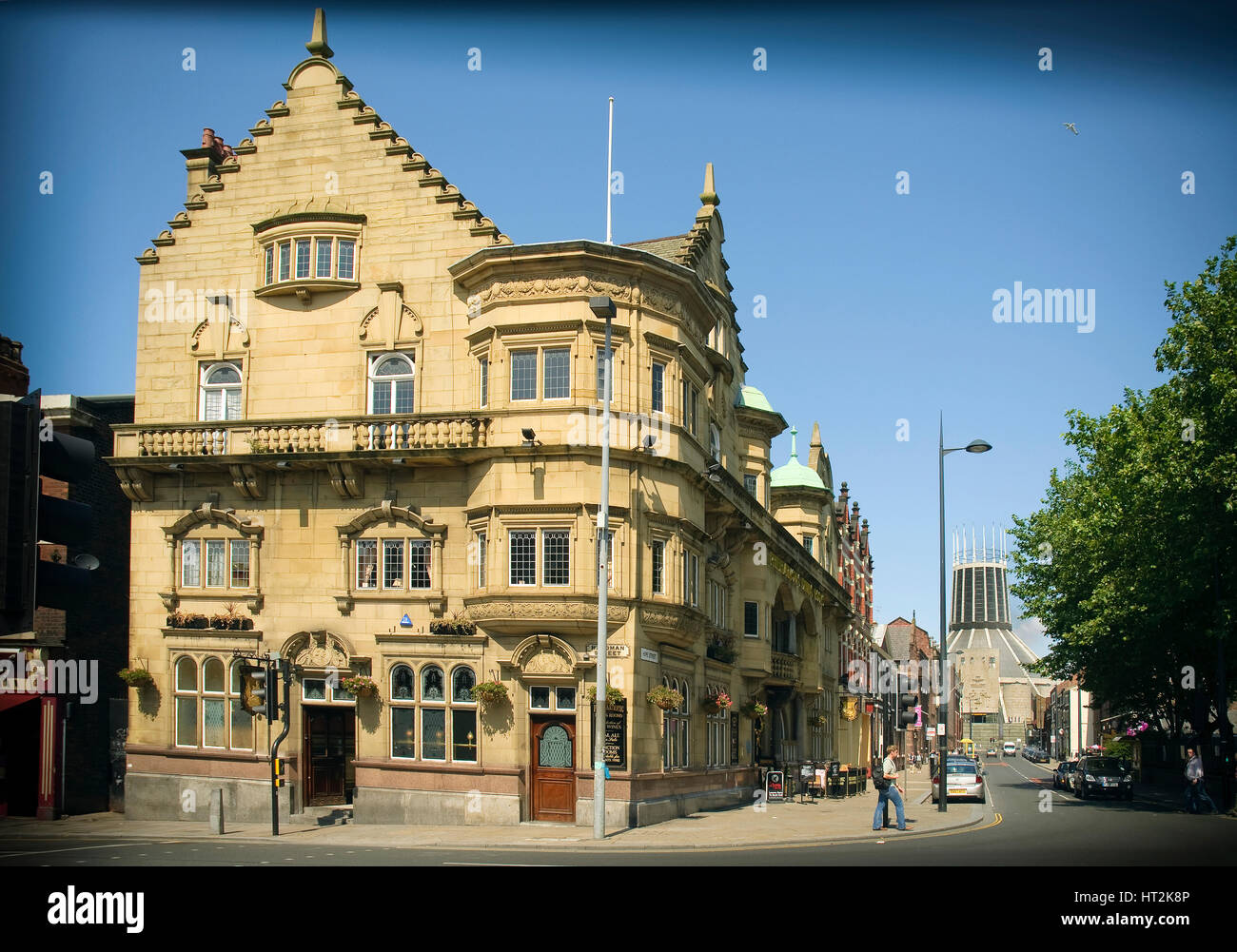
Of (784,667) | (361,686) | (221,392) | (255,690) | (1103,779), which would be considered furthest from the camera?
(784,667)

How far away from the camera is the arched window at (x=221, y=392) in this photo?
34562mm

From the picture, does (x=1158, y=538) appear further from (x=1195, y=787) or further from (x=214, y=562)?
(x=214, y=562)

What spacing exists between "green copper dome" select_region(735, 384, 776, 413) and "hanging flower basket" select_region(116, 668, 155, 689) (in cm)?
2398

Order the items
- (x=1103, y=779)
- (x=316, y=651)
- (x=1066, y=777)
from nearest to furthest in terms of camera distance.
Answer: (x=316, y=651) → (x=1103, y=779) → (x=1066, y=777)

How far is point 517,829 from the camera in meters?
28.5

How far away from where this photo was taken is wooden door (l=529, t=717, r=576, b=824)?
29.8 m

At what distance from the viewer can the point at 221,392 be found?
34.8 metres

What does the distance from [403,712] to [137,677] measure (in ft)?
26.2

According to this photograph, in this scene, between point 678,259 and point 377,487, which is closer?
point 377,487

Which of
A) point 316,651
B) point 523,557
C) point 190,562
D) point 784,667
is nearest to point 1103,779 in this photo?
point 784,667
